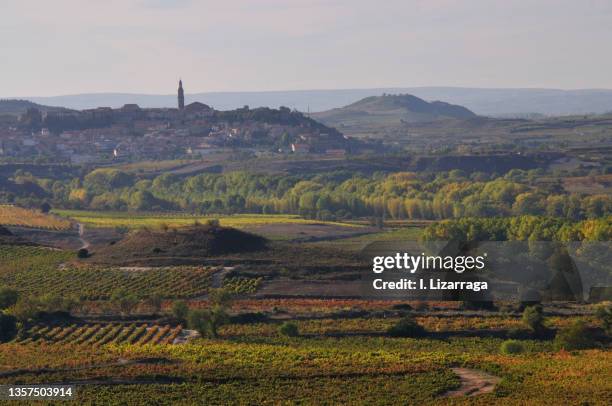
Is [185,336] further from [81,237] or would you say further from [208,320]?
[81,237]

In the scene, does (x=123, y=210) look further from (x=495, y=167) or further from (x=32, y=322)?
(x=32, y=322)

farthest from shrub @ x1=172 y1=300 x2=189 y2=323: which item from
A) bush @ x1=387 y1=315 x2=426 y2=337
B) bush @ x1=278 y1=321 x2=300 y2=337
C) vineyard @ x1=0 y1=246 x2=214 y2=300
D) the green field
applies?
bush @ x1=387 y1=315 x2=426 y2=337

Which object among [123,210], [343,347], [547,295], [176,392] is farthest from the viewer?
[123,210]

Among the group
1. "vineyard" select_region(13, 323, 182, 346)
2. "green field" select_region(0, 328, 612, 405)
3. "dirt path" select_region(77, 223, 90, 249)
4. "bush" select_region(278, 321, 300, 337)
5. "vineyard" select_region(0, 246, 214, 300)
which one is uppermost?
"green field" select_region(0, 328, 612, 405)

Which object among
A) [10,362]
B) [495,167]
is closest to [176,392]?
[10,362]

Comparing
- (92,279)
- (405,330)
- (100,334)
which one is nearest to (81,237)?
(92,279)

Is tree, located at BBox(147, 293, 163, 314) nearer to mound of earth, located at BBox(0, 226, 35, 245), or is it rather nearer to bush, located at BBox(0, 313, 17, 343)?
bush, located at BBox(0, 313, 17, 343)
